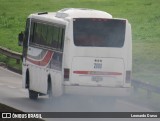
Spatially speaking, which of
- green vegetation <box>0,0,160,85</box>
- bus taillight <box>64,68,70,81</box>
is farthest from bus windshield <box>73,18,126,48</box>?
green vegetation <box>0,0,160,85</box>

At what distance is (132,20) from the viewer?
55438mm

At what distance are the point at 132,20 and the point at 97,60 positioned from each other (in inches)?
1137

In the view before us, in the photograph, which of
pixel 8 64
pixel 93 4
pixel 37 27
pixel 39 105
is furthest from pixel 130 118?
pixel 93 4

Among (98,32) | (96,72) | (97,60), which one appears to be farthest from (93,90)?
(98,32)

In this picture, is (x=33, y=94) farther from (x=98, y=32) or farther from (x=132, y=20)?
(x=132, y=20)

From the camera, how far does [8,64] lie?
41.8 m

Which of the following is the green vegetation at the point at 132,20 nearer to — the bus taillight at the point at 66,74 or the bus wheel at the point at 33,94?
the bus wheel at the point at 33,94

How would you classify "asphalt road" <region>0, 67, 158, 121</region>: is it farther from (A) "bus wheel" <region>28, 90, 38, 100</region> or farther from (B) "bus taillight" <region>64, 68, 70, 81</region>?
(B) "bus taillight" <region>64, 68, 70, 81</region>

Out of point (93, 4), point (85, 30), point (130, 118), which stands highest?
point (85, 30)

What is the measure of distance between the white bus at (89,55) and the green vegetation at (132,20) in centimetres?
607

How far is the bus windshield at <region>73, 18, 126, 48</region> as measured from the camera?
88.3 ft

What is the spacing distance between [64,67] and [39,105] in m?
2.05

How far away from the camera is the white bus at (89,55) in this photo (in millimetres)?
26672

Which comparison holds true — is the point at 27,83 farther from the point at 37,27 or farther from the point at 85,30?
the point at 85,30
